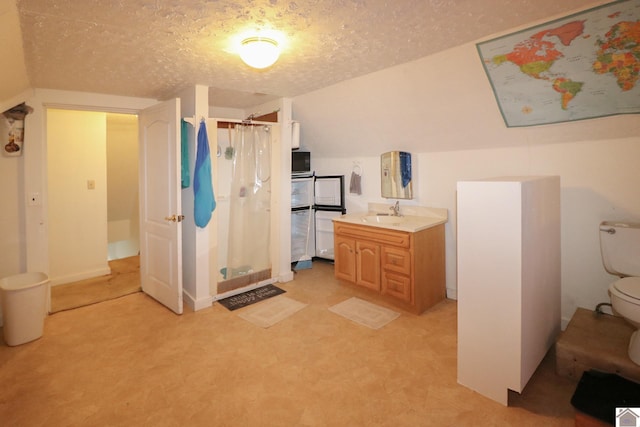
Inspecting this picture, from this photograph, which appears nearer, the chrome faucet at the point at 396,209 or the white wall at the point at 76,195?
the chrome faucet at the point at 396,209

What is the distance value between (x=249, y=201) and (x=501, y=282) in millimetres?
2592

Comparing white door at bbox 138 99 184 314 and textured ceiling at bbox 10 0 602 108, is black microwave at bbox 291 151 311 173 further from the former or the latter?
white door at bbox 138 99 184 314

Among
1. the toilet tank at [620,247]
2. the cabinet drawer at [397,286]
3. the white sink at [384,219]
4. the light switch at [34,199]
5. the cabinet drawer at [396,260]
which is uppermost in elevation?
the light switch at [34,199]

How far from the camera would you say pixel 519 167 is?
8.93ft

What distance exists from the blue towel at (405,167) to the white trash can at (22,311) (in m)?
3.47

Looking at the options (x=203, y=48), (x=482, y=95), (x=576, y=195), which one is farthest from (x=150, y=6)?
(x=576, y=195)

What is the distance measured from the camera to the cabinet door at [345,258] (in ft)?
11.3

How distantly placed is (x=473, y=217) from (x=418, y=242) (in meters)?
1.06

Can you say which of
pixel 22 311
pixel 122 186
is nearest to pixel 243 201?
pixel 22 311

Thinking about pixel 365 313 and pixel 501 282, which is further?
pixel 365 313

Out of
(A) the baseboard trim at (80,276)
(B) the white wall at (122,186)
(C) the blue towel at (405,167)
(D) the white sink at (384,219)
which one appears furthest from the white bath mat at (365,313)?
(B) the white wall at (122,186)

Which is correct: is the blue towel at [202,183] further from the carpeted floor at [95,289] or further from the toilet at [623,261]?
the toilet at [623,261]

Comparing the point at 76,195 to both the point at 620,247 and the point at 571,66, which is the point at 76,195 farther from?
the point at 620,247

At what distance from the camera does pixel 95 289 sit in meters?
3.72
